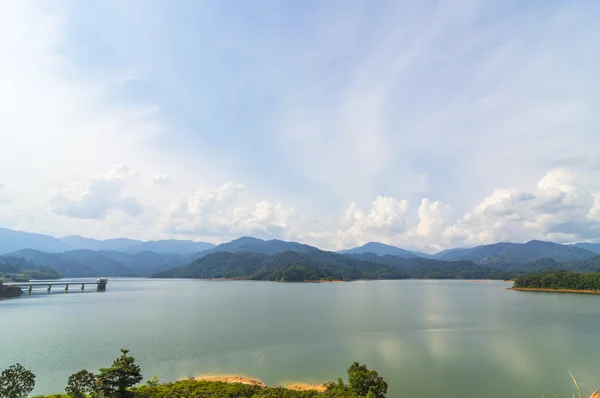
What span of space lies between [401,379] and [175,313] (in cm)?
5000

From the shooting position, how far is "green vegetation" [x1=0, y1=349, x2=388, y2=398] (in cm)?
1777

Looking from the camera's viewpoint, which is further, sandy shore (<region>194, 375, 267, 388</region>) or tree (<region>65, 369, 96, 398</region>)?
sandy shore (<region>194, 375, 267, 388</region>)

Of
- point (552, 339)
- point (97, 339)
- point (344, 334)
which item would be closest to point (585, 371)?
point (552, 339)

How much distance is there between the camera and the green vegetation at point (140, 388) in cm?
1777

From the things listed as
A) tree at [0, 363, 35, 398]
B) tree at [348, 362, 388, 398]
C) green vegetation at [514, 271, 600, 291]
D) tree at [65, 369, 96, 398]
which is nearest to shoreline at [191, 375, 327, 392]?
tree at [348, 362, 388, 398]

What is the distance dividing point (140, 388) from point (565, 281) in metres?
140

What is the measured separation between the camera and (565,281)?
Answer: 116 meters

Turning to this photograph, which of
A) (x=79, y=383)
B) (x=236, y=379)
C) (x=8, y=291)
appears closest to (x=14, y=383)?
(x=79, y=383)

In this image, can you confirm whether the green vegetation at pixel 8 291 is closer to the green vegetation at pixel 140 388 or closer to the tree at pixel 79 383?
the green vegetation at pixel 140 388

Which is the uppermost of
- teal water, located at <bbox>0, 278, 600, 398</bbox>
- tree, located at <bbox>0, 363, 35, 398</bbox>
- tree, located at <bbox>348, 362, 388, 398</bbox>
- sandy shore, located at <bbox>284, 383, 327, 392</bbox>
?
tree, located at <bbox>0, 363, 35, 398</bbox>

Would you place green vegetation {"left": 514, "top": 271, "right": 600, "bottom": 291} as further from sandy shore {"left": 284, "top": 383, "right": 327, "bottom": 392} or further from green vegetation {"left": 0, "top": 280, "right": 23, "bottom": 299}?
→ green vegetation {"left": 0, "top": 280, "right": 23, "bottom": 299}

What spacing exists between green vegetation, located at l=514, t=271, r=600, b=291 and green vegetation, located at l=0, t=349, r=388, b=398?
127 m

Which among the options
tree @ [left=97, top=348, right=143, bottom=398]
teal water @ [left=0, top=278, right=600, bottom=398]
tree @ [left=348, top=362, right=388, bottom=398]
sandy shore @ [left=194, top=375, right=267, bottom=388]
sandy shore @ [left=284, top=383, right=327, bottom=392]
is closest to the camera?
tree @ [left=97, top=348, right=143, bottom=398]

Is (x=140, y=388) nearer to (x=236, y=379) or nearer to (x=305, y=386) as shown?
(x=236, y=379)
